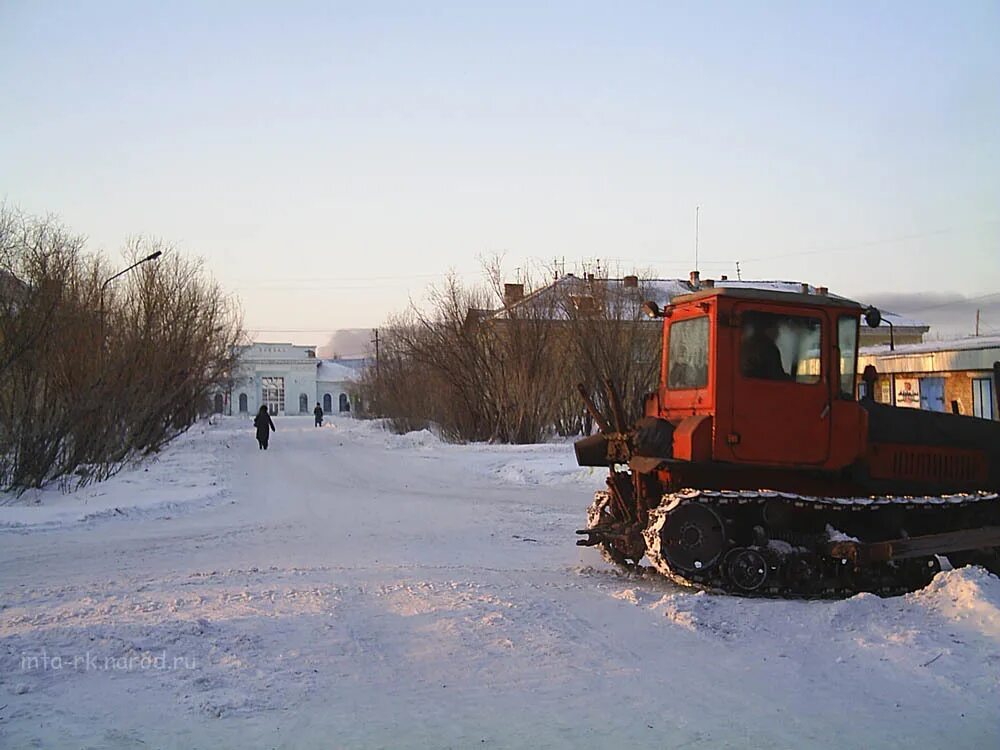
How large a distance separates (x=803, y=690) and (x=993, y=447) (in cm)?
497

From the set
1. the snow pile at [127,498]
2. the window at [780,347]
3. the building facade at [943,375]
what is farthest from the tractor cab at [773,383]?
the building facade at [943,375]

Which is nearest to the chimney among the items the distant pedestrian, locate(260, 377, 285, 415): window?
the distant pedestrian

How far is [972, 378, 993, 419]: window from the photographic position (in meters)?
22.8

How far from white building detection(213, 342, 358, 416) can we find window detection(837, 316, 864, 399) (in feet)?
325

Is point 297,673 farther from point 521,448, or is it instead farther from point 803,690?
point 521,448

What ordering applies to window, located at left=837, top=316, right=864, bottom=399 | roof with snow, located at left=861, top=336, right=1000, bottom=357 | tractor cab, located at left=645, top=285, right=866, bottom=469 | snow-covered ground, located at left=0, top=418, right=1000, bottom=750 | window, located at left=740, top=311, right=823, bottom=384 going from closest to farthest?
snow-covered ground, located at left=0, top=418, right=1000, bottom=750
tractor cab, located at left=645, top=285, right=866, bottom=469
window, located at left=740, top=311, right=823, bottom=384
window, located at left=837, top=316, right=864, bottom=399
roof with snow, located at left=861, top=336, right=1000, bottom=357

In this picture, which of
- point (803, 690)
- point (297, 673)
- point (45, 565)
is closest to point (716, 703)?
point (803, 690)

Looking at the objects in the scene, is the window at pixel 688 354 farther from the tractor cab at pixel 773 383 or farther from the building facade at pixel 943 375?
the building facade at pixel 943 375

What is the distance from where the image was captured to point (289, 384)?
11156 cm

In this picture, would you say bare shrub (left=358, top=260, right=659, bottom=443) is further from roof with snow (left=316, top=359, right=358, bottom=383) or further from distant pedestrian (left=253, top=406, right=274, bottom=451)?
roof with snow (left=316, top=359, right=358, bottom=383)

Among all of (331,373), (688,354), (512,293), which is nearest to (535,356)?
(512,293)

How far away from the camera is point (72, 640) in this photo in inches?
253

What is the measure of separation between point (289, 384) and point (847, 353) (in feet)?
349

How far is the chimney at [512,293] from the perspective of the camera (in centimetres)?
3969
